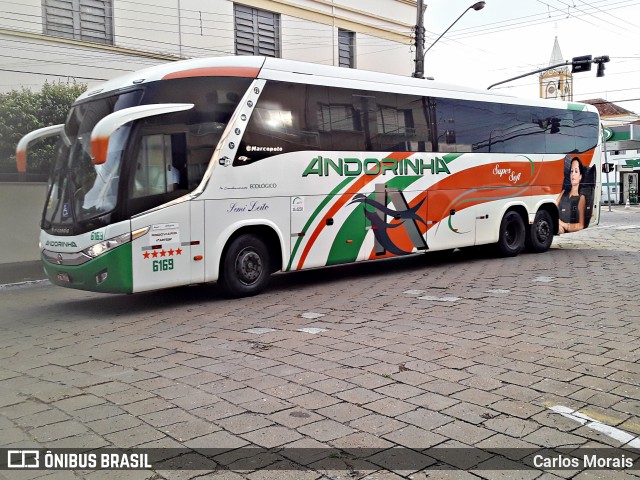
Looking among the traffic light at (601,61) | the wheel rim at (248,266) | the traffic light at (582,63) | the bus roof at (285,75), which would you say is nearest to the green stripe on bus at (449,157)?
the bus roof at (285,75)

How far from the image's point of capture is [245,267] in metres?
9.37

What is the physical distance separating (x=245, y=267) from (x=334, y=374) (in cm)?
437

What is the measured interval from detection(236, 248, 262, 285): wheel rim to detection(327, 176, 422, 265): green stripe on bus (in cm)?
142

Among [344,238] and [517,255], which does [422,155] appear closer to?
[344,238]

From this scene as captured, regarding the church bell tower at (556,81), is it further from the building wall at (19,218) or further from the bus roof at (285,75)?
the building wall at (19,218)

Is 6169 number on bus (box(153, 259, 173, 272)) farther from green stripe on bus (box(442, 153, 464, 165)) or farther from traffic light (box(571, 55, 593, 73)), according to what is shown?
traffic light (box(571, 55, 593, 73))

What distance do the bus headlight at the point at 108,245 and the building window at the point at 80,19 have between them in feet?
30.5

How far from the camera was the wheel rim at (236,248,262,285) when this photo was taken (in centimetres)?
930

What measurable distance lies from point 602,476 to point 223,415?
246 centimetres

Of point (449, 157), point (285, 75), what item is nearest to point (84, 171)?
point (285, 75)

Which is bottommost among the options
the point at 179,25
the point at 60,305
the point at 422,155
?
the point at 60,305

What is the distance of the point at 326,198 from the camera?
33.8ft

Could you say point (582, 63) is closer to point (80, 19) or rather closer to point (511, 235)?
point (511, 235)

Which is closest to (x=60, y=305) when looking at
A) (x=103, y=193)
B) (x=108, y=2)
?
(x=103, y=193)
